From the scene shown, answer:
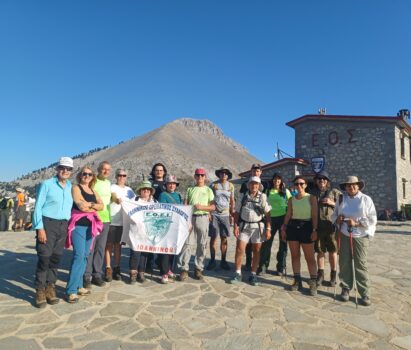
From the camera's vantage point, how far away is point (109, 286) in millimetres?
5227

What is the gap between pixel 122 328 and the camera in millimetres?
3711

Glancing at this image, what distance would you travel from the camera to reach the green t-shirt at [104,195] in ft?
17.1

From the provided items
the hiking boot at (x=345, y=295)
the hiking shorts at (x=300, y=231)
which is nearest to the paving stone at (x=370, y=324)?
the hiking boot at (x=345, y=295)

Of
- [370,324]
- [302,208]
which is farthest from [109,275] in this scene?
[370,324]

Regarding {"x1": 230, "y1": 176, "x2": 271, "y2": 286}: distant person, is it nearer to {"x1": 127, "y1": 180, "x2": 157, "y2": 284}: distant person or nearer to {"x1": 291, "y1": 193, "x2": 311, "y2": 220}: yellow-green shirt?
{"x1": 291, "y1": 193, "x2": 311, "y2": 220}: yellow-green shirt

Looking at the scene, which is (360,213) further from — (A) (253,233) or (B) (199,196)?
(B) (199,196)

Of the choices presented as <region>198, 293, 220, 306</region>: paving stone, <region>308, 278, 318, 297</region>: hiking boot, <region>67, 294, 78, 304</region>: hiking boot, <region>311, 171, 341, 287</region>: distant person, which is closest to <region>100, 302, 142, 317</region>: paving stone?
<region>67, 294, 78, 304</region>: hiking boot

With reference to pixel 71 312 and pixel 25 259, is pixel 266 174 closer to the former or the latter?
pixel 25 259

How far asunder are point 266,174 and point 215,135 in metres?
121

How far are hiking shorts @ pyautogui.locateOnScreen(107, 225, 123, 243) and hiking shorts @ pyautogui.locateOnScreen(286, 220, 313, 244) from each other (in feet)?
10.3

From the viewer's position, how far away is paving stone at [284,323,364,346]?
3502 mm

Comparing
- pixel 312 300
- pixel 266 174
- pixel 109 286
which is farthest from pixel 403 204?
pixel 109 286

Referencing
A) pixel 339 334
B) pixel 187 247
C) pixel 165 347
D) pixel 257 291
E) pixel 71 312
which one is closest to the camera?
pixel 165 347

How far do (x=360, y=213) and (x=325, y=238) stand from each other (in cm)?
95
